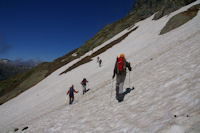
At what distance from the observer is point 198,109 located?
11.5ft

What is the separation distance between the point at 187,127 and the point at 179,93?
7.73 ft

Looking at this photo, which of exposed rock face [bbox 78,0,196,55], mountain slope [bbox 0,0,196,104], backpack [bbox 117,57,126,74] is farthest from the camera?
mountain slope [bbox 0,0,196,104]

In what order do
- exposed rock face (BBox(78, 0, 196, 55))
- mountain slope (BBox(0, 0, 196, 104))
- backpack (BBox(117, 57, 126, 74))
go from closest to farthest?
→ 1. backpack (BBox(117, 57, 126, 74))
2. exposed rock face (BBox(78, 0, 196, 55))
3. mountain slope (BBox(0, 0, 196, 104))

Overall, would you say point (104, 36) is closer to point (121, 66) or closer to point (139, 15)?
point (139, 15)

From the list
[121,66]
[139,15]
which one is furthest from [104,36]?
[121,66]

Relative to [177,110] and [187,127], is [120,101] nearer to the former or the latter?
[177,110]

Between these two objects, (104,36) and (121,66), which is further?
(104,36)

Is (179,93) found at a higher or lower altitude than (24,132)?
higher

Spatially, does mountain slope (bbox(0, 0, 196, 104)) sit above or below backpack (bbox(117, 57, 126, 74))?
above

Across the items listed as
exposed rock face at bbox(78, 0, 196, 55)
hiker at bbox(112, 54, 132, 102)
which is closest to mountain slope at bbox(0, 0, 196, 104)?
exposed rock face at bbox(78, 0, 196, 55)

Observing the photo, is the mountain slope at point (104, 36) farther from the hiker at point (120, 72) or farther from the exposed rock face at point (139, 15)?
the hiker at point (120, 72)

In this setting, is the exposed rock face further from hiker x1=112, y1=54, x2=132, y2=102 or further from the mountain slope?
hiker x1=112, y1=54, x2=132, y2=102

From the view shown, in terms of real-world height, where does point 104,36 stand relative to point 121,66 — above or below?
above

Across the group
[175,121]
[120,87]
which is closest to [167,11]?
[120,87]
